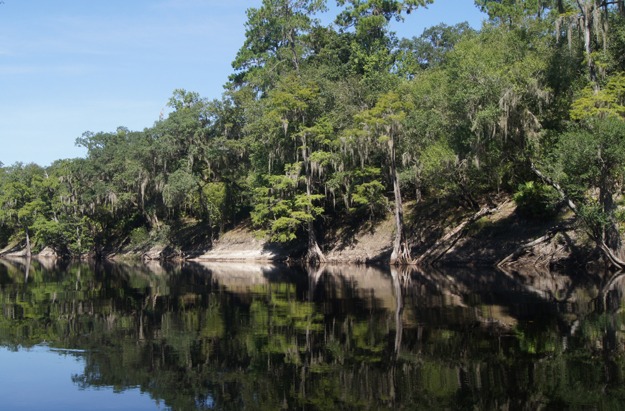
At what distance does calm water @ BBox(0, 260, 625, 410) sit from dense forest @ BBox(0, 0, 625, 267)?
306 inches

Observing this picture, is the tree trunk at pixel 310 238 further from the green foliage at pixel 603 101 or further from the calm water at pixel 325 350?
the green foliage at pixel 603 101

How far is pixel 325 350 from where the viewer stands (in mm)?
11711

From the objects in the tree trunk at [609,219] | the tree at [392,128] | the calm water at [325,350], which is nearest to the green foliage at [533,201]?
the tree trunk at [609,219]

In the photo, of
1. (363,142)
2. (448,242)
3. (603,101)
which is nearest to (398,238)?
(448,242)

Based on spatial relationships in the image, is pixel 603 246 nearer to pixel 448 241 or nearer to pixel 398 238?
pixel 448 241

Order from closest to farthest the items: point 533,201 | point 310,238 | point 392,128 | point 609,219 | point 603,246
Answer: point 609,219 → point 603,246 → point 533,201 → point 392,128 → point 310,238

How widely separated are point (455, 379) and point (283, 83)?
33146mm

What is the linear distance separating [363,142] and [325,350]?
23460mm

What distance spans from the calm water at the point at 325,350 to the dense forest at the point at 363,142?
7765 millimetres

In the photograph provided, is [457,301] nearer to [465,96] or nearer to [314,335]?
[314,335]

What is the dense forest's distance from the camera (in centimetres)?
2530

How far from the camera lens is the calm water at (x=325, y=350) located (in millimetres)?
8703

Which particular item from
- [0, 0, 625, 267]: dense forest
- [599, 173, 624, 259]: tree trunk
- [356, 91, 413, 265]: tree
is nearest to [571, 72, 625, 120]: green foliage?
[0, 0, 625, 267]: dense forest

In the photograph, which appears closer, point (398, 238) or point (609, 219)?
point (609, 219)
